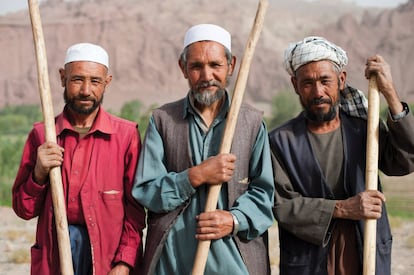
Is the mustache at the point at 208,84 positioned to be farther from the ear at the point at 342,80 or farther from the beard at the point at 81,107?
the ear at the point at 342,80

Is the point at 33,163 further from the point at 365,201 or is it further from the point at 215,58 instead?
the point at 365,201

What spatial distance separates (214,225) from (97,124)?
2.83 ft

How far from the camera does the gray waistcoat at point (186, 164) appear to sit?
124 inches

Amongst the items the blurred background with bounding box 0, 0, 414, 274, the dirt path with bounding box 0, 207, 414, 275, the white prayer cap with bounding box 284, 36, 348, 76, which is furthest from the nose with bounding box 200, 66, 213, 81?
the blurred background with bounding box 0, 0, 414, 274

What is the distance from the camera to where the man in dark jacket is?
3266 millimetres

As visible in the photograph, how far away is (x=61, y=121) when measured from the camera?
133 inches

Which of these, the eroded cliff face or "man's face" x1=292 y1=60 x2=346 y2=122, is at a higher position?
the eroded cliff face

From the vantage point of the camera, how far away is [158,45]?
3672 centimetres

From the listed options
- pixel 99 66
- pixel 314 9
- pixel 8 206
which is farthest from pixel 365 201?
pixel 314 9

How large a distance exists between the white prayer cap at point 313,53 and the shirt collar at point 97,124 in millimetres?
1062

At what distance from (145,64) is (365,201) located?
3360 cm

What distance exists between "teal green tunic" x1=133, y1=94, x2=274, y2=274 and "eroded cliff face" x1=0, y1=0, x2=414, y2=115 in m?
30.1

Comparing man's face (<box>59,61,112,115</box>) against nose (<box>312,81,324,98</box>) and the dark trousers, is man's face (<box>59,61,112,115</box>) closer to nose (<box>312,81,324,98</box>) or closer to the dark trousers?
the dark trousers

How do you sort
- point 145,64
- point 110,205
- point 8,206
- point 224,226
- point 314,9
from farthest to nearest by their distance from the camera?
point 314,9 < point 145,64 < point 8,206 < point 110,205 < point 224,226
